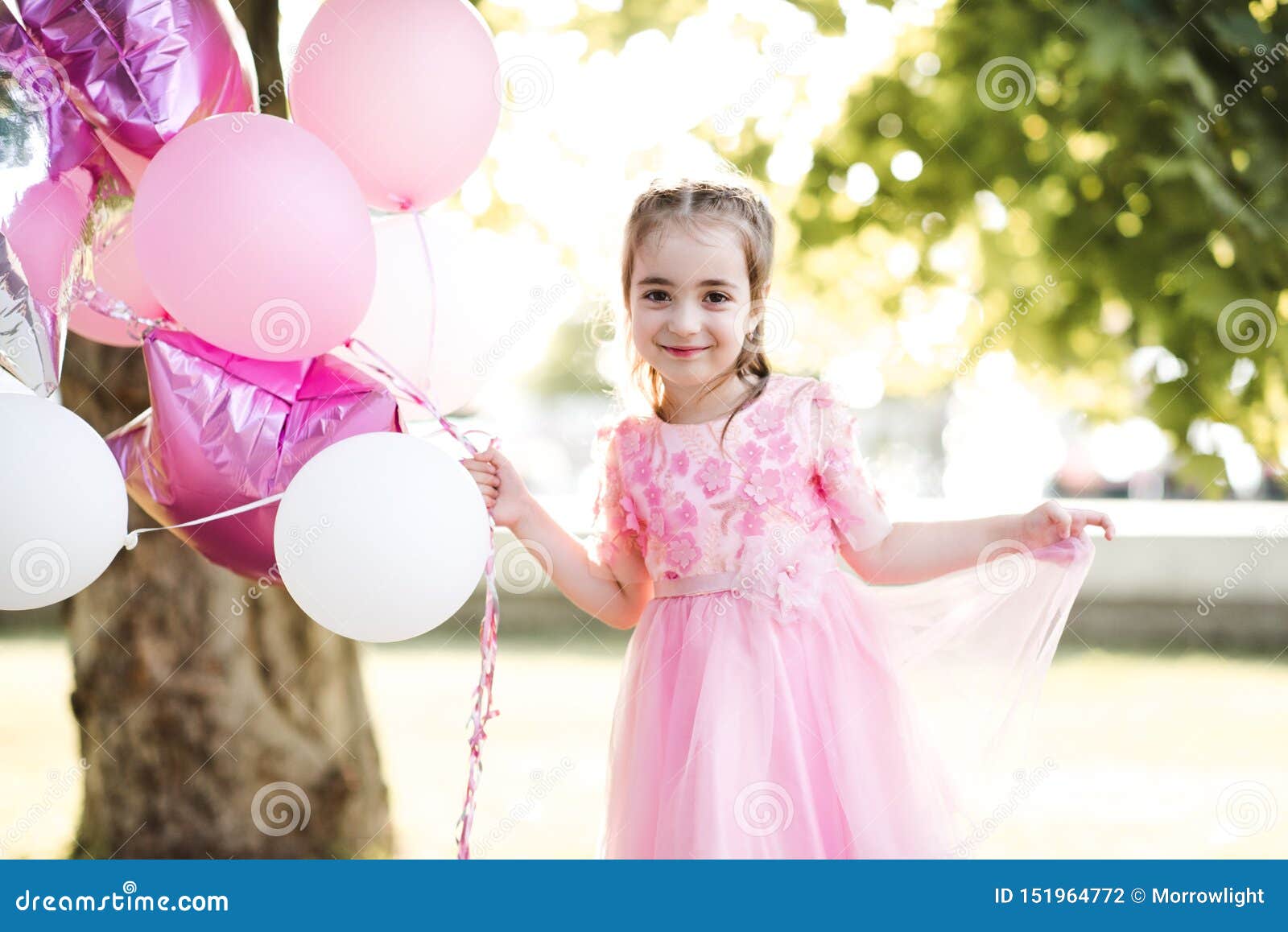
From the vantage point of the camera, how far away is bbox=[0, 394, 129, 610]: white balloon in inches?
65.7

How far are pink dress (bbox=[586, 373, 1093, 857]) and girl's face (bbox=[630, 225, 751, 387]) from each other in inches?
5.0

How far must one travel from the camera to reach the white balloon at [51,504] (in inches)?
65.7
